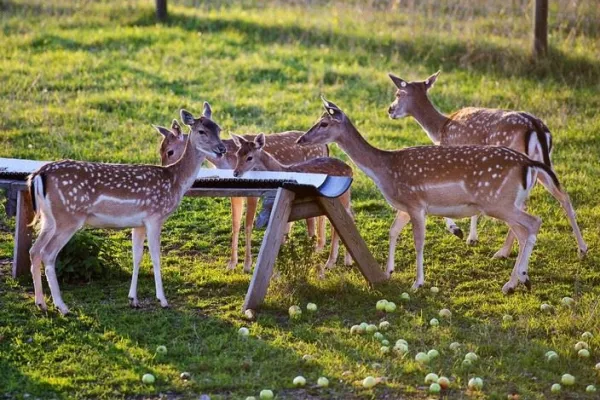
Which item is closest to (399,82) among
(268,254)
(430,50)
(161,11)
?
(268,254)

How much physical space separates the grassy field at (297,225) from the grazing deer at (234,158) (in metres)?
0.24

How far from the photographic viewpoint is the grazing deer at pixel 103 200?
820cm

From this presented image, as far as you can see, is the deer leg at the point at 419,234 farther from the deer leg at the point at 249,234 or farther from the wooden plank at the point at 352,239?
the deer leg at the point at 249,234

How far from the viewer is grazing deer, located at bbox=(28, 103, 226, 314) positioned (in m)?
8.20

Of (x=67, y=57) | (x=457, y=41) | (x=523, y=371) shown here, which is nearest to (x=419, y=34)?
(x=457, y=41)

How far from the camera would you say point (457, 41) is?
1659cm

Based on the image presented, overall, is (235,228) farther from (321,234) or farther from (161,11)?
(161,11)

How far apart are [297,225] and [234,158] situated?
1.29 metres

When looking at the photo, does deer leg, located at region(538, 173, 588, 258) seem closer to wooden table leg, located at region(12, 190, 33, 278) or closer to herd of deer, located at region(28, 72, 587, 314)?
herd of deer, located at region(28, 72, 587, 314)

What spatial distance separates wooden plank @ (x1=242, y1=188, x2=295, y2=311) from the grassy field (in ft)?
0.61

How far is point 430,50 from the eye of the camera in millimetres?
16422

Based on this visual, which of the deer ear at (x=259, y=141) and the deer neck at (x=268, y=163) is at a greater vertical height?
the deer ear at (x=259, y=141)

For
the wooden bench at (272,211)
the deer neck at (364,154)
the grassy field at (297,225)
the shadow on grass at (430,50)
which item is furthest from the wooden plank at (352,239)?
the shadow on grass at (430,50)

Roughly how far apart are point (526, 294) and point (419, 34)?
346 inches
